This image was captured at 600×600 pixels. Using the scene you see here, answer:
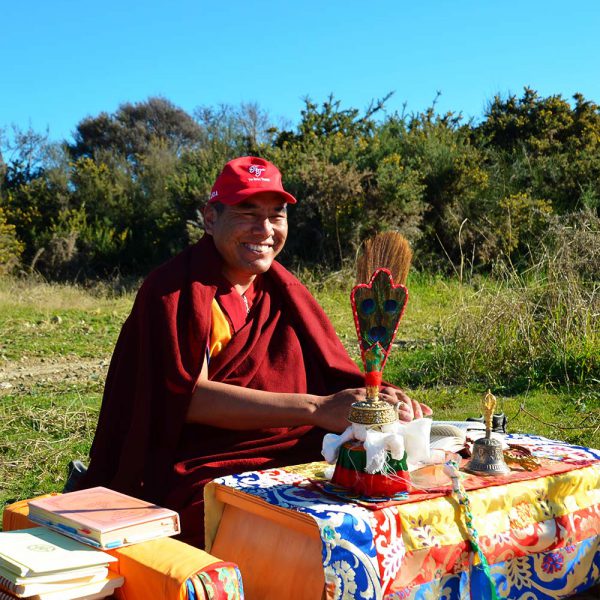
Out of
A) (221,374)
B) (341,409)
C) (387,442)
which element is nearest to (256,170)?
(221,374)

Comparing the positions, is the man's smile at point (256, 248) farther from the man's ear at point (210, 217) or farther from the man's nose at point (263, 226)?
the man's ear at point (210, 217)

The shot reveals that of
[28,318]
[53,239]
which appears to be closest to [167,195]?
[53,239]

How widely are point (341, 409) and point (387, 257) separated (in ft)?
1.75

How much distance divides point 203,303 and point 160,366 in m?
0.27

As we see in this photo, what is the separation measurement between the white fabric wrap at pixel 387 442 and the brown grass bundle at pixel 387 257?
1.95ft

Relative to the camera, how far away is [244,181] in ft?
9.73

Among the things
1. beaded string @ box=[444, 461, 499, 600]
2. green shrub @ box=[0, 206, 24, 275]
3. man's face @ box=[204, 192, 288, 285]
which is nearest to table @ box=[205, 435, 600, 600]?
beaded string @ box=[444, 461, 499, 600]

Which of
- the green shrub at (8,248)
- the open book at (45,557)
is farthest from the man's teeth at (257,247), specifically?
the green shrub at (8,248)

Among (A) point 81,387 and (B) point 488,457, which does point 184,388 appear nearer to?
(B) point 488,457

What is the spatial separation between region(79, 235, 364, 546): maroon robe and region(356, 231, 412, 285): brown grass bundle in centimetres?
51

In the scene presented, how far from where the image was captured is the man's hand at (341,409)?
268 centimetres

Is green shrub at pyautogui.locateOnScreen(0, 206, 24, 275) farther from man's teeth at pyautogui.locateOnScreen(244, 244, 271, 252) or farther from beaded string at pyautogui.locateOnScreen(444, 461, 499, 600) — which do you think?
beaded string at pyautogui.locateOnScreen(444, 461, 499, 600)

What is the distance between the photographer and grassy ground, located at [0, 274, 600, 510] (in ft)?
16.3

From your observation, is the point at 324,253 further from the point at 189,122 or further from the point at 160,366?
the point at 189,122
